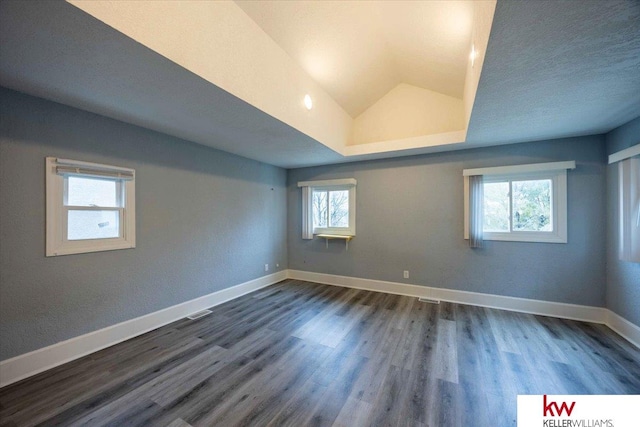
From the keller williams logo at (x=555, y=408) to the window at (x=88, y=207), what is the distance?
3.94 metres

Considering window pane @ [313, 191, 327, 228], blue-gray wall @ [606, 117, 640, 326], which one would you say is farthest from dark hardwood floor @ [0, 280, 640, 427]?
window pane @ [313, 191, 327, 228]

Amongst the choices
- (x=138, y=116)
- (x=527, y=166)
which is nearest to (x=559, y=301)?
(x=527, y=166)

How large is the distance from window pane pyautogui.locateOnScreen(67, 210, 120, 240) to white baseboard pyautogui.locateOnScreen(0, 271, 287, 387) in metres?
0.97

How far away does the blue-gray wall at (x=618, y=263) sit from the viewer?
8.50 feet

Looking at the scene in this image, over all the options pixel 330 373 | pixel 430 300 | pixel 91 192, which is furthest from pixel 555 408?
pixel 91 192

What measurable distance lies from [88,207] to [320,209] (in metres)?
3.53

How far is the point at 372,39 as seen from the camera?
Answer: 284 centimetres

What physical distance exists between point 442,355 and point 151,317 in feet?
10.6

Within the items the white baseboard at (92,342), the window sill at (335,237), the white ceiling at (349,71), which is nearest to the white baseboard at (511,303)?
the window sill at (335,237)

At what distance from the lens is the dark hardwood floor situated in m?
1.68

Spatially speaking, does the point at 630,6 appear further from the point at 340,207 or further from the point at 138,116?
the point at 340,207

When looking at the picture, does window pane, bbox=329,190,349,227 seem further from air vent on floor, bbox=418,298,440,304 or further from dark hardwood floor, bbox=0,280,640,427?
dark hardwood floor, bbox=0,280,640,427

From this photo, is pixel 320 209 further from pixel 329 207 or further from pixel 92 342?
pixel 92 342

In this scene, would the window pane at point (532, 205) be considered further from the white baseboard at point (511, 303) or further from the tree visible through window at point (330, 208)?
the tree visible through window at point (330, 208)
